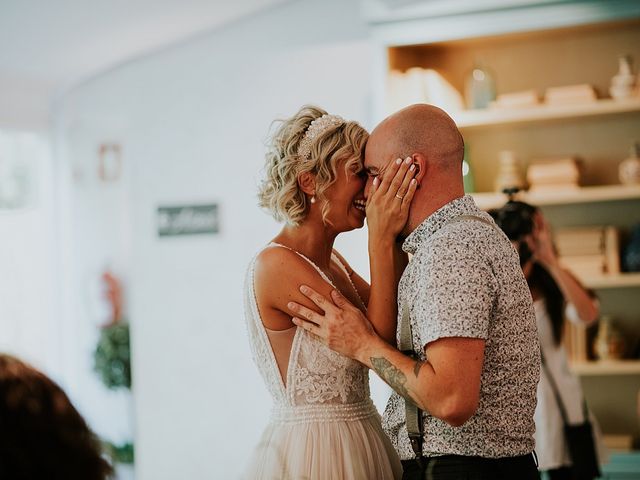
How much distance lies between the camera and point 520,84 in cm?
458

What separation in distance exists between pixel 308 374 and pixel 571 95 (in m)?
2.51

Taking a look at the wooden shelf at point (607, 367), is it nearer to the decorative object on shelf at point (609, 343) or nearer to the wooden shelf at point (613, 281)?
the decorative object on shelf at point (609, 343)

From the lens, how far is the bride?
7.59ft

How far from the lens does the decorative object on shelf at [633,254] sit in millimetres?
4207

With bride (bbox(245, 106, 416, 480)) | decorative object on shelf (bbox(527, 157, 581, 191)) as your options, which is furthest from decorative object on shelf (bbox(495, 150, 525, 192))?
bride (bbox(245, 106, 416, 480))

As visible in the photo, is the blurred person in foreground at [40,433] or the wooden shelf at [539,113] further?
the wooden shelf at [539,113]

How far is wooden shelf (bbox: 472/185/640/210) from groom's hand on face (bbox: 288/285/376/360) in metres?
2.10

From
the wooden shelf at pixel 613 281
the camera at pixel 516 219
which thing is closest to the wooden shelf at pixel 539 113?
the wooden shelf at pixel 613 281

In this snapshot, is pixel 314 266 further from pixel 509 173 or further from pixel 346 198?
pixel 509 173

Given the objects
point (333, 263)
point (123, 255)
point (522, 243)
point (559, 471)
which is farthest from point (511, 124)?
point (123, 255)

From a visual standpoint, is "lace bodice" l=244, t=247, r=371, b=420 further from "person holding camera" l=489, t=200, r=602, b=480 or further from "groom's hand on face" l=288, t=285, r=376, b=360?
"person holding camera" l=489, t=200, r=602, b=480

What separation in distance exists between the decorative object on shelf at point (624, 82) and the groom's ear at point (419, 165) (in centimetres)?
252

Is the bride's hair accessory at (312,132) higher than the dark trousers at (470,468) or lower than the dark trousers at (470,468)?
higher

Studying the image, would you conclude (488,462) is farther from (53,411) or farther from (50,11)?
(50,11)
